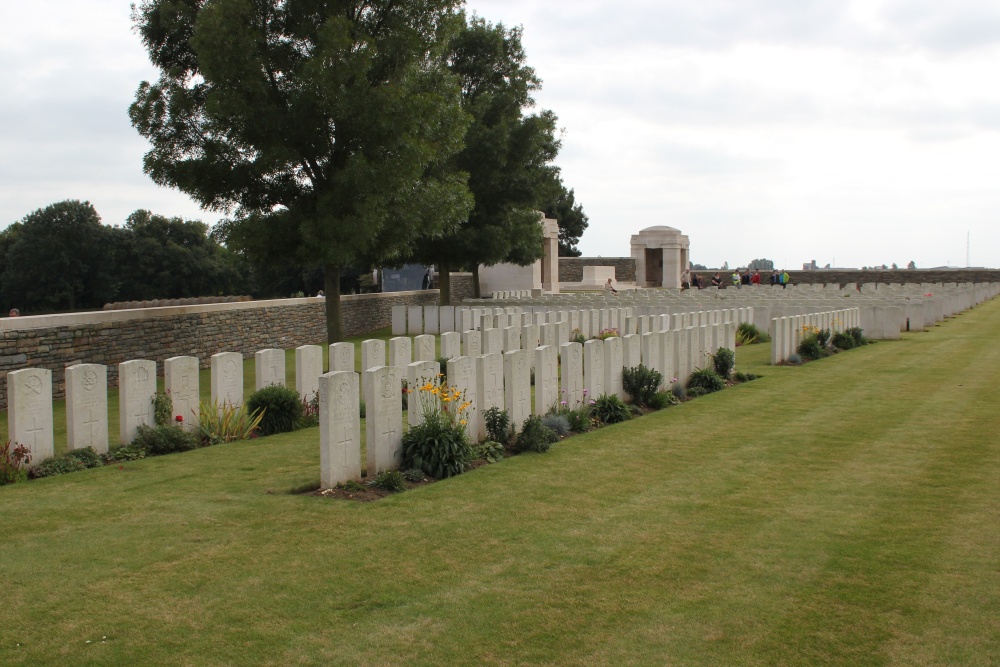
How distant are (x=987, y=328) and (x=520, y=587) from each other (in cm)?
2224

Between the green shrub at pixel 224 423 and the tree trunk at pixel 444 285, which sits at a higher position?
the tree trunk at pixel 444 285

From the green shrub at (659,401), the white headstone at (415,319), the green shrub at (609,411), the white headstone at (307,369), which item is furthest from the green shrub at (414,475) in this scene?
the white headstone at (415,319)

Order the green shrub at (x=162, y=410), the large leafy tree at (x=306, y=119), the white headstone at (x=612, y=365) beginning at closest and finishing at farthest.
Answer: the green shrub at (x=162, y=410) < the white headstone at (x=612, y=365) < the large leafy tree at (x=306, y=119)

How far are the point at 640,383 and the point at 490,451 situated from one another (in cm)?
346

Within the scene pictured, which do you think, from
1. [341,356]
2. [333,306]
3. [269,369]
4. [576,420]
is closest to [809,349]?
[576,420]

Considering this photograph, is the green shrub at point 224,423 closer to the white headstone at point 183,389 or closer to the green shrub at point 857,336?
the white headstone at point 183,389

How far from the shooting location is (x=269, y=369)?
33.7ft

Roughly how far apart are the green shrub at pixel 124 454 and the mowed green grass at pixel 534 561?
0.35 meters

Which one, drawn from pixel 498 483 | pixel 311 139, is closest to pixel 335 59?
pixel 311 139

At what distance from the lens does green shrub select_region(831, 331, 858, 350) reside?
18.0 metres

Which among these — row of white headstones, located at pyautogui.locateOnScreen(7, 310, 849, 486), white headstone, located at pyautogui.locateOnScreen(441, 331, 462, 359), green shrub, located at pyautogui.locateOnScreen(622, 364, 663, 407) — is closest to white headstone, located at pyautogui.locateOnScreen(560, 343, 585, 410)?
row of white headstones, located at pyautogui.locateOnScreen(7, 310, 849, 486)

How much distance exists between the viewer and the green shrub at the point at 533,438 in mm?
8273

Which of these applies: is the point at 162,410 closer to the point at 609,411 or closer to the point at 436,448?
the point at 436,448

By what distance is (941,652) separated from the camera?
4.01 meters
